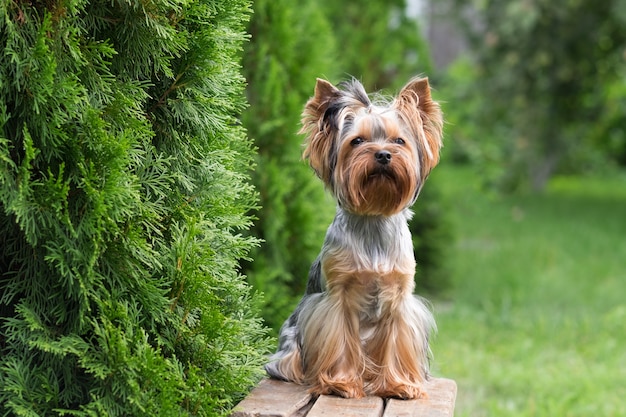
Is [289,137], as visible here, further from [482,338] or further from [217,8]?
[482,338]

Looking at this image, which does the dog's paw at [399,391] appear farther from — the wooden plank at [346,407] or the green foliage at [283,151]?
the green foliage at [283,151]

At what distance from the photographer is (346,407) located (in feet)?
11.3

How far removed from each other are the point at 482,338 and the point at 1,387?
6588mm

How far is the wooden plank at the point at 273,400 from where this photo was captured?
331 cm

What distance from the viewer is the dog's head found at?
3516 mm

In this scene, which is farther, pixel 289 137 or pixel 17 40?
pixel 289 137

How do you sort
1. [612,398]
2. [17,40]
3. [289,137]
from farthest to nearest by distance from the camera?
1. [612,398]
2. [289,137]
3. [17,40]

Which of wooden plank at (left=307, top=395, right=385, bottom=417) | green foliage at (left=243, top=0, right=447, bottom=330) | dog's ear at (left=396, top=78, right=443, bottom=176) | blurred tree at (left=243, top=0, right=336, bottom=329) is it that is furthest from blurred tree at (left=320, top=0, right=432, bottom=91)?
wooden plank at (left=307, top=395, right=385, bottom=417)

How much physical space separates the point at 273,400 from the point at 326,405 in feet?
0.70

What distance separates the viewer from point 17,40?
261cm

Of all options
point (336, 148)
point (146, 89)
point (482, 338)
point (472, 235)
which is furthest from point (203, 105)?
point (472, 235)

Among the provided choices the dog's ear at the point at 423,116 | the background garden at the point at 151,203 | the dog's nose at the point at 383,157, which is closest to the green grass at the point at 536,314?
the background garden at the point at 151,203

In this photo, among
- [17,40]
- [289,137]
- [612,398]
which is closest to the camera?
[17,40]

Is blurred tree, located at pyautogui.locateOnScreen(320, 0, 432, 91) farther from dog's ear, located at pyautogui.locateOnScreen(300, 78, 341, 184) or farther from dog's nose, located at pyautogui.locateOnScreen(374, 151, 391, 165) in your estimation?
dog's nose, located at pyautogui.locateOnScreen(374, 151, 391, 165)
